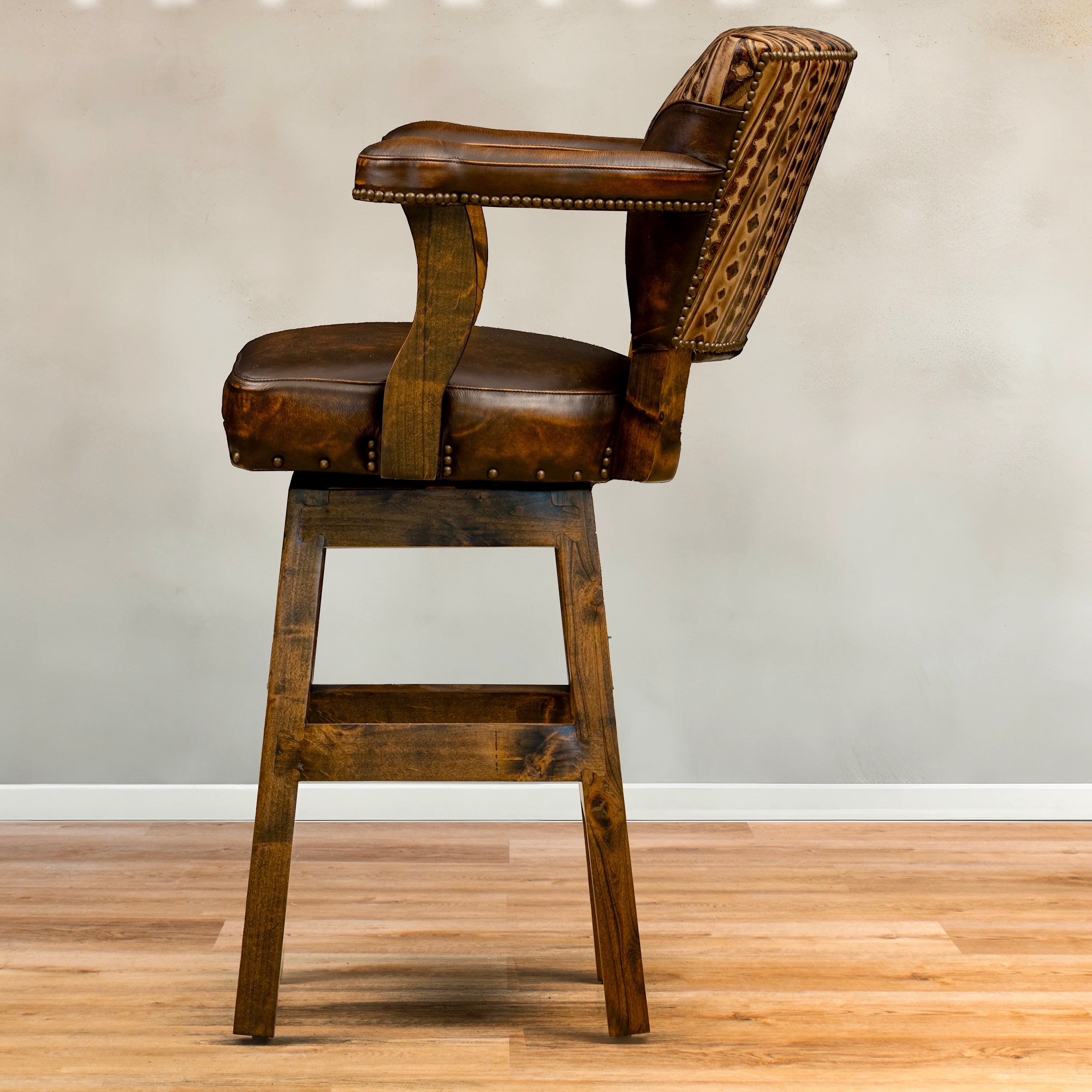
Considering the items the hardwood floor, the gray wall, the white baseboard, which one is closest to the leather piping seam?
the hardwood floor

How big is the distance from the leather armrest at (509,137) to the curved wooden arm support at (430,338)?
279 millimetres

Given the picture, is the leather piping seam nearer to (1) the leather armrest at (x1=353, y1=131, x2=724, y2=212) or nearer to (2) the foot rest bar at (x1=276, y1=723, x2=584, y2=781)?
(1) the leather armrest at (x1=353, y1=131, x2=724, y2=212)

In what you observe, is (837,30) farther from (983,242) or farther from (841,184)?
(983,242)

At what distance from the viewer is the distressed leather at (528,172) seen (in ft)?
3.32

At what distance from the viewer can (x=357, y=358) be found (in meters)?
1.19

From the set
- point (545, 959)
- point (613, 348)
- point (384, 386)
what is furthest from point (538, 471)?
point (613, 348)

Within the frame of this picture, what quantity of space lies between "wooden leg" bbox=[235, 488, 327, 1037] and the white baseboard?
86 cm

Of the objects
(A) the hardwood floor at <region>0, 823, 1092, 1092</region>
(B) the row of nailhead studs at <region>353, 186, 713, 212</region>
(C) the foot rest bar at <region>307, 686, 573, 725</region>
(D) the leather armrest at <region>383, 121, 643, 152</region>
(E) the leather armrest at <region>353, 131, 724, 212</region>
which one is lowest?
(A) the hardwood floor at <region>0, 823, 1092, 1092</region>

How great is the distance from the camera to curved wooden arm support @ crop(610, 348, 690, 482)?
3.82 feet

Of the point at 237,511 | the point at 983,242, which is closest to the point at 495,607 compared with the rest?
the point at 237,511

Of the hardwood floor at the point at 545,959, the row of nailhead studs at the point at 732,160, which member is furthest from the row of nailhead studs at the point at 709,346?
the hardwood floor at the point at 545,959

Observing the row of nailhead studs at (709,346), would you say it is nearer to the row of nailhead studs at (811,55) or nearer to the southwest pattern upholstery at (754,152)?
the southwest pattern upholstery at (754,152)

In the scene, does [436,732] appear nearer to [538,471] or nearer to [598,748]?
[598,748]

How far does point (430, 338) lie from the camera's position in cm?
111
